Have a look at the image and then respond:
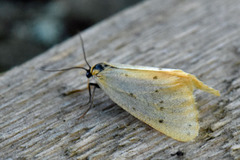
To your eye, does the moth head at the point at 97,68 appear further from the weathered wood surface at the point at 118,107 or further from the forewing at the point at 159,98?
the weathered wood surface at the point at 118,107

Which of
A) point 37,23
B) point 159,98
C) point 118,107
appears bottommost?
point 159,98

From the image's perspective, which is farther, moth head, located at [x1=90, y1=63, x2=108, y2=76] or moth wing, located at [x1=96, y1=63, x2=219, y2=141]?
moth head, located at [x1=90, y1=63, x2=108, y2=76]

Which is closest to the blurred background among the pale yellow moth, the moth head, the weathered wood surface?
the weathered wood surface

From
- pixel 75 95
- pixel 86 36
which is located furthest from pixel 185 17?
pixel 75 95

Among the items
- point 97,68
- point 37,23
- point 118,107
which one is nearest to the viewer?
point 118,107

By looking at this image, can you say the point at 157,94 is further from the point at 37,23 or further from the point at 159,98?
the point at 37,23

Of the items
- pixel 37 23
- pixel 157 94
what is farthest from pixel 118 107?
pixel 37 23

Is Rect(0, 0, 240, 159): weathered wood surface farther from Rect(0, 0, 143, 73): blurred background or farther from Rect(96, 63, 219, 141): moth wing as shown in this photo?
Rect(0, 0, 143, 73): blurred background
